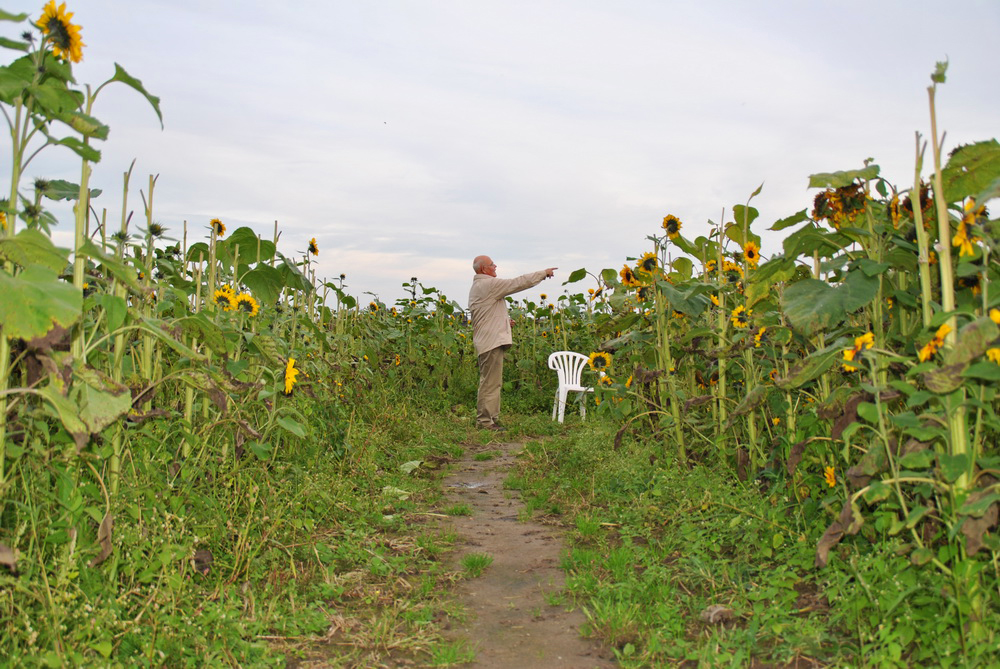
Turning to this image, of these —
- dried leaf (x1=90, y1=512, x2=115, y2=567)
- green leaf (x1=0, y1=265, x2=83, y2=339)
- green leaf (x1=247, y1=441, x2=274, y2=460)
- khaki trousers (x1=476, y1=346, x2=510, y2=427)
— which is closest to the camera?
green leaf (x1=0, y1=265, x2=83, y2=339)

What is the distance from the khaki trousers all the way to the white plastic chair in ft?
2.17

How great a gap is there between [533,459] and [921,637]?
3996mm

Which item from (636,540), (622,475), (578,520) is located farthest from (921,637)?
(622,475)

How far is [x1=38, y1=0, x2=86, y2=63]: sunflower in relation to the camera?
244 centimetres

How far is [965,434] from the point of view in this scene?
227 centimetres

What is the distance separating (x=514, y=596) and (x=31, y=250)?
2.17 m

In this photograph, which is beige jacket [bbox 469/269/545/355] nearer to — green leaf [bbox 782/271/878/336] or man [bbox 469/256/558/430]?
man [bbox 469/256/558/430]

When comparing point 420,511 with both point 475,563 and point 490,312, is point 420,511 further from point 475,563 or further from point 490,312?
point 490,312

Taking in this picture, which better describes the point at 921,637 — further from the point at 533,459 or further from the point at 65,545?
the point at 533,459

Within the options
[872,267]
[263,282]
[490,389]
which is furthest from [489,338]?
[872,267]

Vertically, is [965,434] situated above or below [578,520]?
above

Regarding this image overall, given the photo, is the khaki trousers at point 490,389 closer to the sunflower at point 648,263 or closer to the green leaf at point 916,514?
the sunflower at point 648,263

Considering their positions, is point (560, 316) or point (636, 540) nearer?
point (636, 540)

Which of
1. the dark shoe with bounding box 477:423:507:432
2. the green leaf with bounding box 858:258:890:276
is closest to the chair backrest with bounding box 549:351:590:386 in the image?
the dark shoe with bounding box 477:423:507:432
